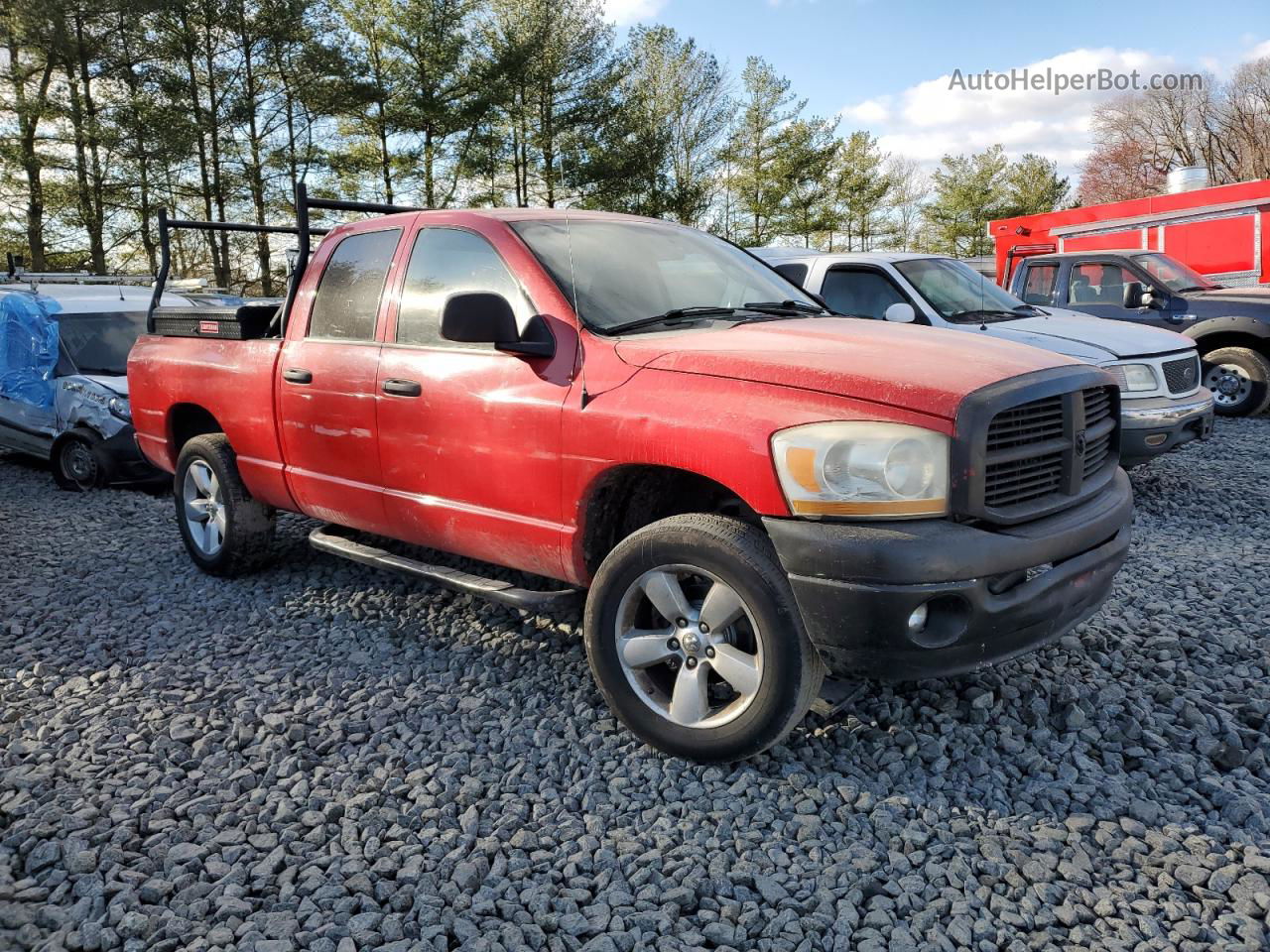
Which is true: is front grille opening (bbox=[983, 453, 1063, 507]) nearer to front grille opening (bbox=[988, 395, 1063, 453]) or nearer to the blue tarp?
front grille opening (bbox=[988, 395, 1063, 453])

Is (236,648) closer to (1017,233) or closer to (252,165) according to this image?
(1017,233)

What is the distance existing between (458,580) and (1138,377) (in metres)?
5.33

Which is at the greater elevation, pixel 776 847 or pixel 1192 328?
pixel 1192 328

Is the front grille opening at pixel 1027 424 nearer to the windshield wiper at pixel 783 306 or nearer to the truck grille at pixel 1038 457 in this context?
the truck grille at pixel 1038 457

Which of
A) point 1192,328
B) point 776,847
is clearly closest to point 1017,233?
point 1192,328

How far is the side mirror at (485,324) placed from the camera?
3.24 m

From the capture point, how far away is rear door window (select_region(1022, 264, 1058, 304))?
10.3 m

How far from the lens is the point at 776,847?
2.64 metres

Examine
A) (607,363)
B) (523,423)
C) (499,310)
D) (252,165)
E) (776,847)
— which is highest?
(252,165)

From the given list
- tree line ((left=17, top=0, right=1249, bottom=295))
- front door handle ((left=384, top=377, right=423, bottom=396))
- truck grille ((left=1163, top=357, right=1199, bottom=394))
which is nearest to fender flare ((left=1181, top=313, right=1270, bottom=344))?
truck grille ((left=1163, top=357, right=1199, bottom=394))

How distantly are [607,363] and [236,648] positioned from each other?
2265mm

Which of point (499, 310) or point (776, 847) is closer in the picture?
point (776, 847)

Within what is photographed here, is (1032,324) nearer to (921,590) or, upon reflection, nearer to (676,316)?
(676,316)

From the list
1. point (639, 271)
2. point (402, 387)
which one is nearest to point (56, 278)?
point (402, 387)
